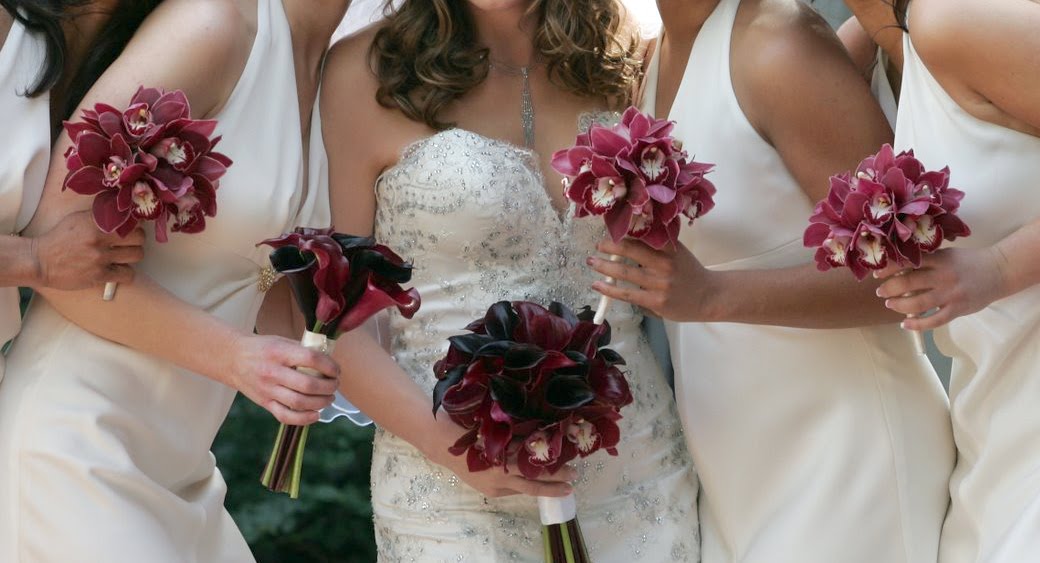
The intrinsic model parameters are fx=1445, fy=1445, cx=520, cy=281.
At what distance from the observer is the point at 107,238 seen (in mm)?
3477

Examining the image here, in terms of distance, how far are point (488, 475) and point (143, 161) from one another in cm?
121

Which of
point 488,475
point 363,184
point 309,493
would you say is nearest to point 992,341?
point 488,475

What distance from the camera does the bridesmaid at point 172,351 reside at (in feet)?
11.5

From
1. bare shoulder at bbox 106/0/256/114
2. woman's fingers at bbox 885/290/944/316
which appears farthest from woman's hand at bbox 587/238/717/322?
bare shoulder at bbox 106/0/256/114

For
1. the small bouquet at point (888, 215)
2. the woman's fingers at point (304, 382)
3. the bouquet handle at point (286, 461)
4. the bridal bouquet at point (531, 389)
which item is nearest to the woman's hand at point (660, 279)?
the bridal bouquet at point (531, 389)

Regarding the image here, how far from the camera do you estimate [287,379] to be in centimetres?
337

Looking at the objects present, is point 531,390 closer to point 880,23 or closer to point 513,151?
point 513,151

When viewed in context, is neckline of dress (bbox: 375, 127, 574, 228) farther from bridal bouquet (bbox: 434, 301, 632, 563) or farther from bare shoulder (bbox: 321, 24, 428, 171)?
bridal bouquet (bbox: 434, 301, 632, 563)

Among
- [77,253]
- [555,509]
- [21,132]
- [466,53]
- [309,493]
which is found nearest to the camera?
[77,253]

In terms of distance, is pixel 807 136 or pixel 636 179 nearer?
pixel 636 179

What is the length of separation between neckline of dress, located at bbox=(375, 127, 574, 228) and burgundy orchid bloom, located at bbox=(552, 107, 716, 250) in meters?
0.78

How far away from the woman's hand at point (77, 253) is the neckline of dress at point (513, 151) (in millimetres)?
870

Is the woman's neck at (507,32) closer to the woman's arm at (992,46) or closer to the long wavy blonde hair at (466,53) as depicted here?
the long wavy blonde hair at (466,53)

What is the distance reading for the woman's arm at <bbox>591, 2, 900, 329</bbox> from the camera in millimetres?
3789
